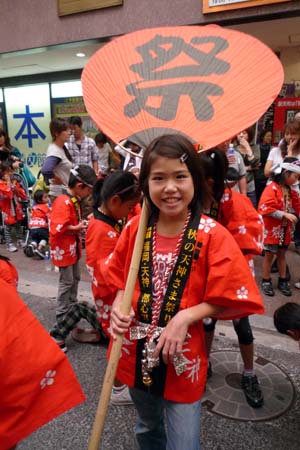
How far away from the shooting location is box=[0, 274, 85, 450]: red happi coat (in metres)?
1.21

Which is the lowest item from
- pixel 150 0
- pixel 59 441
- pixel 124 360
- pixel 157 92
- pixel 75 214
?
pixel 59 441

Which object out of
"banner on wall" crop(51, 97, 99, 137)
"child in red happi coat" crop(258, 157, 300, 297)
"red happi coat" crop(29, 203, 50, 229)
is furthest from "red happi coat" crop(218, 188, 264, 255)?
"banner on wall" crop(51, 97, 99, 137)

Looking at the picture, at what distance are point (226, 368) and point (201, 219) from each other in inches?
73.3

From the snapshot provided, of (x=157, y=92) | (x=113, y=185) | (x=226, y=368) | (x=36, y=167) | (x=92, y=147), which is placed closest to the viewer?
(x=157, y=92)

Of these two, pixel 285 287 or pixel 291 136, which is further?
pixel 291 136

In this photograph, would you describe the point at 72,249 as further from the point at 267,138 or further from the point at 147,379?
the point at 267,138

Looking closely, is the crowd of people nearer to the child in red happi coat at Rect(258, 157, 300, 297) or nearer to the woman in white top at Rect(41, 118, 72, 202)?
the child in red happi coat at Rect(258, 157, 300, 297)

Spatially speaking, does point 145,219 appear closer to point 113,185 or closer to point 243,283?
point 243,283

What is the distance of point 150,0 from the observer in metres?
5.81

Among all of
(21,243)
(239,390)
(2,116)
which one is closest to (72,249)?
(239,390)

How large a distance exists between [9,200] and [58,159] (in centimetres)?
216

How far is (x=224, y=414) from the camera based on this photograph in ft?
8.11

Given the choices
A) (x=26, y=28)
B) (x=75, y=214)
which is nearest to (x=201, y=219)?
Answer: (x=75, y=214)

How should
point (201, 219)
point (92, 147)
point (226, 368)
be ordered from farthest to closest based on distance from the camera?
point (92, 147)
point (226, 368)
point (201, 219)
